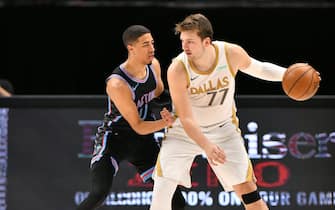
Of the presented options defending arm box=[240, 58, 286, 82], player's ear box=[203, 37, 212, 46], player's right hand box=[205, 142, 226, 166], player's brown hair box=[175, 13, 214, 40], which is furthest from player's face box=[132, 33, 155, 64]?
player's right hand box=[205, 142, 226, 166]

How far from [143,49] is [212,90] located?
66cm

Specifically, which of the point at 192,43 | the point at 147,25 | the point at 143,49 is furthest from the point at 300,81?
the point at 147,25

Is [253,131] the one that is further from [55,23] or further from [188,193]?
[55,23]

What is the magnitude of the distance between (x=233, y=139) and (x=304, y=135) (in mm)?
1566

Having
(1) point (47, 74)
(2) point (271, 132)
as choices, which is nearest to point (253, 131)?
(2) point (271, 132)

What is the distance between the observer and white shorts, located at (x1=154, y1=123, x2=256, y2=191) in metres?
5.45

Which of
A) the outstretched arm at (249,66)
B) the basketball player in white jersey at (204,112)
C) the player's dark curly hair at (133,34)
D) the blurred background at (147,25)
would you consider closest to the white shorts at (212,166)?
the basketball player in white jersey at (204,112)

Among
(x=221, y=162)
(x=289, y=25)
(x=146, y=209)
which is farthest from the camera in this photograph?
(x=289, y=25)

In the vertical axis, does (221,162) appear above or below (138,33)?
below

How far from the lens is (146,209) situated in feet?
22.6

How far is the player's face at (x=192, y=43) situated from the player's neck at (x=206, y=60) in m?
0.05

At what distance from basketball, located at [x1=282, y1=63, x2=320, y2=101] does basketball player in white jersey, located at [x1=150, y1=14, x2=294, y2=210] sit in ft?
0.30

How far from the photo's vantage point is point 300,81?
17.8ft

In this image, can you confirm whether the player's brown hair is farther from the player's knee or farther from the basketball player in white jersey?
the player's knee
